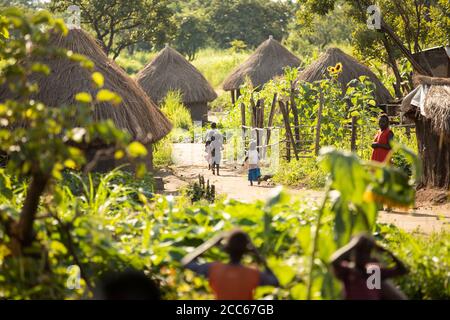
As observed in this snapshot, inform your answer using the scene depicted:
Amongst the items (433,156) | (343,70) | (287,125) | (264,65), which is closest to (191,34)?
(264,65)

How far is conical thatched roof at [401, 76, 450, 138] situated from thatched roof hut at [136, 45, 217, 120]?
1385 cm

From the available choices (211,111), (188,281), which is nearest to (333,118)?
(188,281)

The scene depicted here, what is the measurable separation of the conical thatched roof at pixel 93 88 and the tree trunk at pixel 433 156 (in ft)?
12.0

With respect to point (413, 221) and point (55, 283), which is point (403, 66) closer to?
point (413, 221)

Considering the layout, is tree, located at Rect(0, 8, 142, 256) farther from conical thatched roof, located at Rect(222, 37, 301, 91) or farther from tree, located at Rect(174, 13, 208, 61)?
tree, located at Rect(174, 13, 208, 61)

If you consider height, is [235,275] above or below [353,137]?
below

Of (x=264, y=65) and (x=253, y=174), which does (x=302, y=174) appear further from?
(x=264, y=65)

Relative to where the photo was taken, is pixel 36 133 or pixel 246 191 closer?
pixel 36 133

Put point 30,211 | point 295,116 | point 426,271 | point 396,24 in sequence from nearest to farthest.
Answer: point 30,211 → point 426,271 → point 295,116 → point 396,24

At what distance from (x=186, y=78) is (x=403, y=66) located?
7132 mm

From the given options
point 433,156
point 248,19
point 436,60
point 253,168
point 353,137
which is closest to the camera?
point 433,156

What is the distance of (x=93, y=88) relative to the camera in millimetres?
11867

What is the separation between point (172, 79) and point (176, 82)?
0.16 meters

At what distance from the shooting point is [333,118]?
14.5 metres
